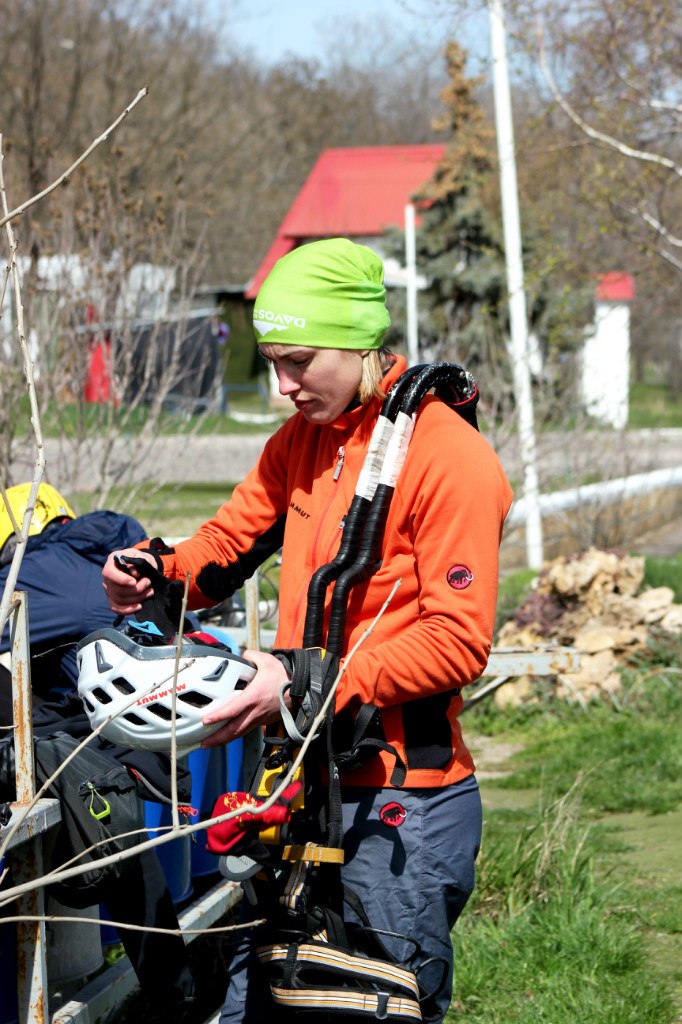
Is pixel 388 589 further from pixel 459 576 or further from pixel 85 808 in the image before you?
pixel 85 808

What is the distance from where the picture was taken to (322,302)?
2.60 meters

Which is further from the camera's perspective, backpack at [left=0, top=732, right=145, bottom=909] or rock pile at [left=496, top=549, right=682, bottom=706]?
rock pile at [left=496, top=549, right=682, bottom=706]

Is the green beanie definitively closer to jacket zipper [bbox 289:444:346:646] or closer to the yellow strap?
jacket zipper [bbox 289:444:346:646]

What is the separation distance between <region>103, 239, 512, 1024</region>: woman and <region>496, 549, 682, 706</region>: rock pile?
5.17 metres

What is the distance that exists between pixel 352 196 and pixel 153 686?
3434 centimetres

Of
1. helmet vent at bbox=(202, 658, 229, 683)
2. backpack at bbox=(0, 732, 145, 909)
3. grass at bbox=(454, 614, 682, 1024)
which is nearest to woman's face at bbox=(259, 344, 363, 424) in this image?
helmet vent at bbox=(202, 658, 229, 683)

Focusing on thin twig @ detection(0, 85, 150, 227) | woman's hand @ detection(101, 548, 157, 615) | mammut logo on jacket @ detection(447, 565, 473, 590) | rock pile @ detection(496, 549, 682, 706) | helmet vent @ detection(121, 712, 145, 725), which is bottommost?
rock pile @ detection(496, 549, 682, 706)

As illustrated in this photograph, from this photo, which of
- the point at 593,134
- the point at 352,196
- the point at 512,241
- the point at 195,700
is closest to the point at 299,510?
the point at 195,700

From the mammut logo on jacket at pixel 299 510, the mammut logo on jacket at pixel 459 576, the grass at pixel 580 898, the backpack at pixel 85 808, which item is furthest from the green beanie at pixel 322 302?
the grass at pixel 580 898

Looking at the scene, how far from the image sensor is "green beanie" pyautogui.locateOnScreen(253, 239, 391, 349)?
2.59m

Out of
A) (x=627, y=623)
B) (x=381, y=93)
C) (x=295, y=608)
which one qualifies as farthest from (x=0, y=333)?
(x=381, y=93)

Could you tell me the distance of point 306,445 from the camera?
2.83 metres

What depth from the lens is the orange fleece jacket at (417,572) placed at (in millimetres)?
2430

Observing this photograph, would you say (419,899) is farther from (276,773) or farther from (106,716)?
(106,716)
